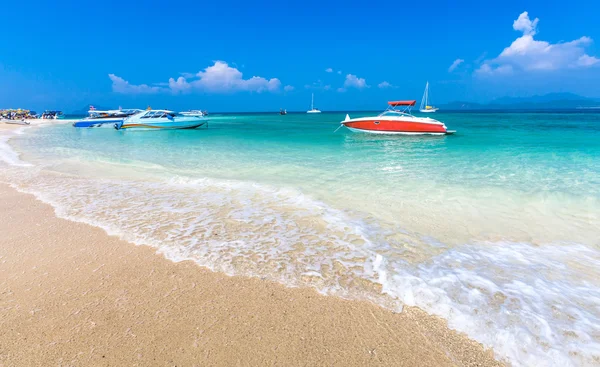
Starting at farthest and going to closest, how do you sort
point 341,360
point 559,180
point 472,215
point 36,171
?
1. point 36,171
2. point 559,180
3. point 472,215
4. point 341,360

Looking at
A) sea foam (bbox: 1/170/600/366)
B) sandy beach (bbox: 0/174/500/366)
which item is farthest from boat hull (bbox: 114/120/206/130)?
sandy beach (bbox: 0/174/500/366)

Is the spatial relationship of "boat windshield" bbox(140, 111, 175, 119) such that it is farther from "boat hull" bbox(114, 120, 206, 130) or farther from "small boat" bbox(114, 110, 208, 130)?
"boat hull" bbox(114, 120, 206, 130)

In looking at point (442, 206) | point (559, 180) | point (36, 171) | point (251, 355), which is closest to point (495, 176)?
point (559, 180)

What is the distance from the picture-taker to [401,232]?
515 centimetres

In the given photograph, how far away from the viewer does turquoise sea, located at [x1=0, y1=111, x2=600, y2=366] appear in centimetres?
311

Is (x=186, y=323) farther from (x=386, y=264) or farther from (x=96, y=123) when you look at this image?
(x=96, y=123)

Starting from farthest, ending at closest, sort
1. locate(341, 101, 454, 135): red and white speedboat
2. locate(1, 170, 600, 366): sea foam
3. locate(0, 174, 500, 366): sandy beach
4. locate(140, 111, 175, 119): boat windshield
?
locate(140, 111, 175, 119): boat windshield
locate(341, 101, 454, 135): red and white speedboat
locate(1, 170, 600, 366): sea foam
locate(0, 174, 500, 366): sandy beach

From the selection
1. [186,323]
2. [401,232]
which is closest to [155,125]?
[401,232]

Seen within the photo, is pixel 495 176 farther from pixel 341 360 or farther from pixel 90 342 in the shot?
pixel 90 342

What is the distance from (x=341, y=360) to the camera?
7.97ft

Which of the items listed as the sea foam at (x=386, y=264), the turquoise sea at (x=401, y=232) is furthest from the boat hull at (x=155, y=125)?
the sea foam at (x=386, y=264)

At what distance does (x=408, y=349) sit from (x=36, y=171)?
12.5 metres

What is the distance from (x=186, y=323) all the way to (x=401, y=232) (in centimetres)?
362

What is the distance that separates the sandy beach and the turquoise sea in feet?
1.01
